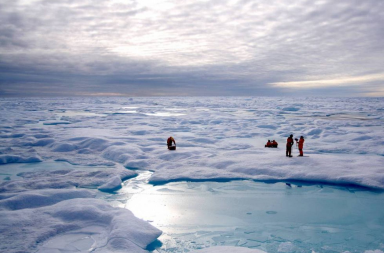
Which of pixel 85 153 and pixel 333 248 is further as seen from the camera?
pixel 85 153

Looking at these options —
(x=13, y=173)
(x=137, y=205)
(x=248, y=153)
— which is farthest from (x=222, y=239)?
(x=13, y=173)

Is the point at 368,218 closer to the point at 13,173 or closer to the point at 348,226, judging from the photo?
the point at 348,226

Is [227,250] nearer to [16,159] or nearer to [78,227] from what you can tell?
[78,227]

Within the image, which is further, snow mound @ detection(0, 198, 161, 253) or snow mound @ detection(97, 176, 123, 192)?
snow mound @ detection(97, 176, 123, 192)

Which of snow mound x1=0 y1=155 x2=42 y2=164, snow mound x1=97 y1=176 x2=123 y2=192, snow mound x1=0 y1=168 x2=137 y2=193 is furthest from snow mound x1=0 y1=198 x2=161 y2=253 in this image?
snow mound x1=0 y1=155 x2=42 y2=164

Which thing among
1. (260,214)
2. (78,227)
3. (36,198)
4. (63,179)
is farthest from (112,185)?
(260,214)

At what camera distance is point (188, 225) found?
5.52 metres

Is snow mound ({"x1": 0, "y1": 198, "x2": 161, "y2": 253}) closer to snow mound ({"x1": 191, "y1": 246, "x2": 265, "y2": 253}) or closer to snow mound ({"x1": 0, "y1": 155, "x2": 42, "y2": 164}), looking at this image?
snow mound ({"x1": 191, "y1": 246, "x2": 265, "y2": 253})

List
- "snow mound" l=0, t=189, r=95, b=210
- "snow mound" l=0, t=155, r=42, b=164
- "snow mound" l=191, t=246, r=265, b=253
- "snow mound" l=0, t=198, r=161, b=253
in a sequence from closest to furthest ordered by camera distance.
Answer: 1. "snow mound" l=191, t=246, r=265, b=253
2. "snow mound" l=0, t=198, r=161, b=253
3. "snow mound" l=0, t=189, r=95, b=210
4. "snow mound" l=0, t=155, r=42, b=164

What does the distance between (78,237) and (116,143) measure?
8.86 meters

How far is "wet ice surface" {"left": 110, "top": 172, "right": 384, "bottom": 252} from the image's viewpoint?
190 inches

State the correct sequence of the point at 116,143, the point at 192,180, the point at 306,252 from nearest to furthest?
the point at 306,252
the point at 192,180
the point at 116,143

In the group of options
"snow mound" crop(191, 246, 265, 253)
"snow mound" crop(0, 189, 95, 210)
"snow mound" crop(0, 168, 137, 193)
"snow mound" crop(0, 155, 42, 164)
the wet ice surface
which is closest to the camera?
"snow mound" crop(191, 246, 265, 253)

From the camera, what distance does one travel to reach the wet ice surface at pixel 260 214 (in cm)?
482
